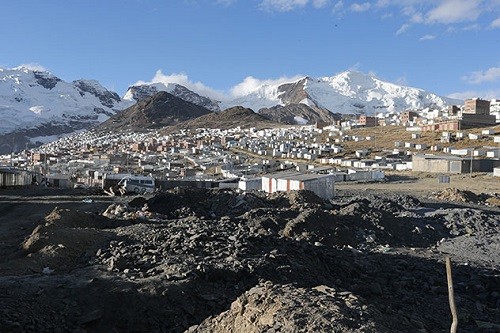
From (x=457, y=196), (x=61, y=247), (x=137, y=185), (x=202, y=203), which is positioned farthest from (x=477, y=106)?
(x=61, y=247)

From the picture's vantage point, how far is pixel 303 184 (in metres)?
27.1

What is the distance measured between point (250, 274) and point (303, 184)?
55.1 ft

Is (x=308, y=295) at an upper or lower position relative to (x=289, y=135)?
lower

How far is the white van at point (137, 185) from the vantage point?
33.9 metres

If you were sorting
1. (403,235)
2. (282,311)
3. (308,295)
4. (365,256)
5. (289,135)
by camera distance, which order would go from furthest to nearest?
(289,135) < (403,235) < (365,256) < (308,295) < (282,311)

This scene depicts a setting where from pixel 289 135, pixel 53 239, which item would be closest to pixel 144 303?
pixel 53 239

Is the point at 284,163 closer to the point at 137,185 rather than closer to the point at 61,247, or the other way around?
the point at 137,185

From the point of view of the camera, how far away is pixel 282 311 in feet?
22.3

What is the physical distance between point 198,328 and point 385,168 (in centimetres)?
6160

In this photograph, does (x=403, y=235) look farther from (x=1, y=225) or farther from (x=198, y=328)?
(x=1, y=225)

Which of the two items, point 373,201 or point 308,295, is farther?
point 373,201

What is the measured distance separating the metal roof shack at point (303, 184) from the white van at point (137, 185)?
8608 mm

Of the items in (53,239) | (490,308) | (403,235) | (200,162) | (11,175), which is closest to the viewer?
(490,308)

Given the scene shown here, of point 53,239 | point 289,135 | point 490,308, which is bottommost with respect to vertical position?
point 490,308
